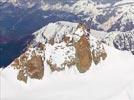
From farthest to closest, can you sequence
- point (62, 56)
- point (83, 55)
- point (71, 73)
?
point (83, 55) < point (71, 73) < point (62, 56)

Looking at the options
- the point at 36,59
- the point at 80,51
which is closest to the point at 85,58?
the point at 80,51

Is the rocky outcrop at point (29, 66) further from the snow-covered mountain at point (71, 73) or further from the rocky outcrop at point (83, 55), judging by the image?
the rocky outcrop at point (83, 55)

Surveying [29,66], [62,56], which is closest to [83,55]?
[62,56]

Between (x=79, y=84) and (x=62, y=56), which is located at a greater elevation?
(x=62, y=56)

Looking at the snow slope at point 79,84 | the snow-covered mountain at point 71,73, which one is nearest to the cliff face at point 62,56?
the snow-covered mountain at point 71,73

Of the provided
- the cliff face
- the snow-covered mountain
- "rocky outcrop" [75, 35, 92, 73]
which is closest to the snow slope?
the snow-covered mountain

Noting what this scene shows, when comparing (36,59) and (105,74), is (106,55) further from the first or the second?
(36,59)

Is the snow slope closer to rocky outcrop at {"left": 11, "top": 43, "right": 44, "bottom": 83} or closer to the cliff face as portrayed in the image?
rocky outcrop at {"left": 11, "top": 43, "right": 44, "bottom": 83}

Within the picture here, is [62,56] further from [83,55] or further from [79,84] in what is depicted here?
[79,84]
